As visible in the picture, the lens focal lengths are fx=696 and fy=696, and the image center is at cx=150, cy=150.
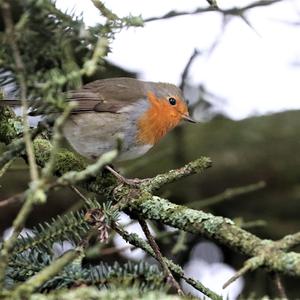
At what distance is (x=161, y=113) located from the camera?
3.63m

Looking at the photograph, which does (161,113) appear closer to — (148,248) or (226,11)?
(226,11)

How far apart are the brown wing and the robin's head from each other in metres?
0.09

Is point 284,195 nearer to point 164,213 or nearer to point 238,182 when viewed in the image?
point 238,182

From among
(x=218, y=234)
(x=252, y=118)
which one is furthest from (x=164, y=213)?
(x=252, y=118)

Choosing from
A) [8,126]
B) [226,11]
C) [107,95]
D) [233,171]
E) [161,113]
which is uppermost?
[226,11]

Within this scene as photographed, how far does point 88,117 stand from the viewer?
3.37 m

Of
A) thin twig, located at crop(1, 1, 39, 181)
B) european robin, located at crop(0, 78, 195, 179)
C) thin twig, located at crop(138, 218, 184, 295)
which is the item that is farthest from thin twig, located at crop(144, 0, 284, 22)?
Result: thin twig, located at crop(1, 1, 39, 181)

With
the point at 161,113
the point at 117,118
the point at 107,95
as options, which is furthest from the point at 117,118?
the point at 161,113

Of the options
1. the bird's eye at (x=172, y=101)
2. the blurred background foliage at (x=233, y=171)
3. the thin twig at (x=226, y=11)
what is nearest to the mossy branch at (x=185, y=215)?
the thin twig at (x=226, y=11)

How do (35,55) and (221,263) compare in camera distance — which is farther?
(221,263)

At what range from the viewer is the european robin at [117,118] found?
3285 millimetres

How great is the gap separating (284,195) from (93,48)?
3.38 m

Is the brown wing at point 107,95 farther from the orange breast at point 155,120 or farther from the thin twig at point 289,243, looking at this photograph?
the thin twig at point 289,243

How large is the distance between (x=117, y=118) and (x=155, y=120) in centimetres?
23
